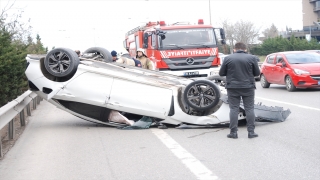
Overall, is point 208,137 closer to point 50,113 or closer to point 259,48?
point 50,113

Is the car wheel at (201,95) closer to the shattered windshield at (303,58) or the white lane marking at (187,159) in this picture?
the white lane marking at (187,159)

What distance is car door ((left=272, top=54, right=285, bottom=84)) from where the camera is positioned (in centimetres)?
2022

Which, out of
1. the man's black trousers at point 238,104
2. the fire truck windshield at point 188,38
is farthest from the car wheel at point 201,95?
the fire truck windshield at point 188,38

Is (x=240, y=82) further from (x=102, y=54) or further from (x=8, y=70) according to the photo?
(x=8, y=70)

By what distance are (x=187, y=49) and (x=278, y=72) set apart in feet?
13.2

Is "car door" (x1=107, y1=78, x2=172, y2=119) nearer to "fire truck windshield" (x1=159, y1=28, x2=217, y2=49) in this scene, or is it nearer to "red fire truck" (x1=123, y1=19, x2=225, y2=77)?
"red fire truck" (x1=123, y1=19, x2=225, y2=77)

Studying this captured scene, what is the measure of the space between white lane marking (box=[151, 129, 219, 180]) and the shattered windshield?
11409mm

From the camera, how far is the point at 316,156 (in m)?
7.33

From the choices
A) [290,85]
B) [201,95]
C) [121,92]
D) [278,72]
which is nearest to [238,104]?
[201,95]

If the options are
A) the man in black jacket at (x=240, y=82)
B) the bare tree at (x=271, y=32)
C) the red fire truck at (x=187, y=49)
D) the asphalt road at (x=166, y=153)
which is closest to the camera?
the asphalt road at (x=166, y=153)

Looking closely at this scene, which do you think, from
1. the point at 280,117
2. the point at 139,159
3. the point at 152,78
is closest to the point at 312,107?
the point at 280,117

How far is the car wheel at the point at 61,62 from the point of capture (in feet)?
34.7

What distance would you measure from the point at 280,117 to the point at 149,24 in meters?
15.0

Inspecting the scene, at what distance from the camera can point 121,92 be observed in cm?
1048
